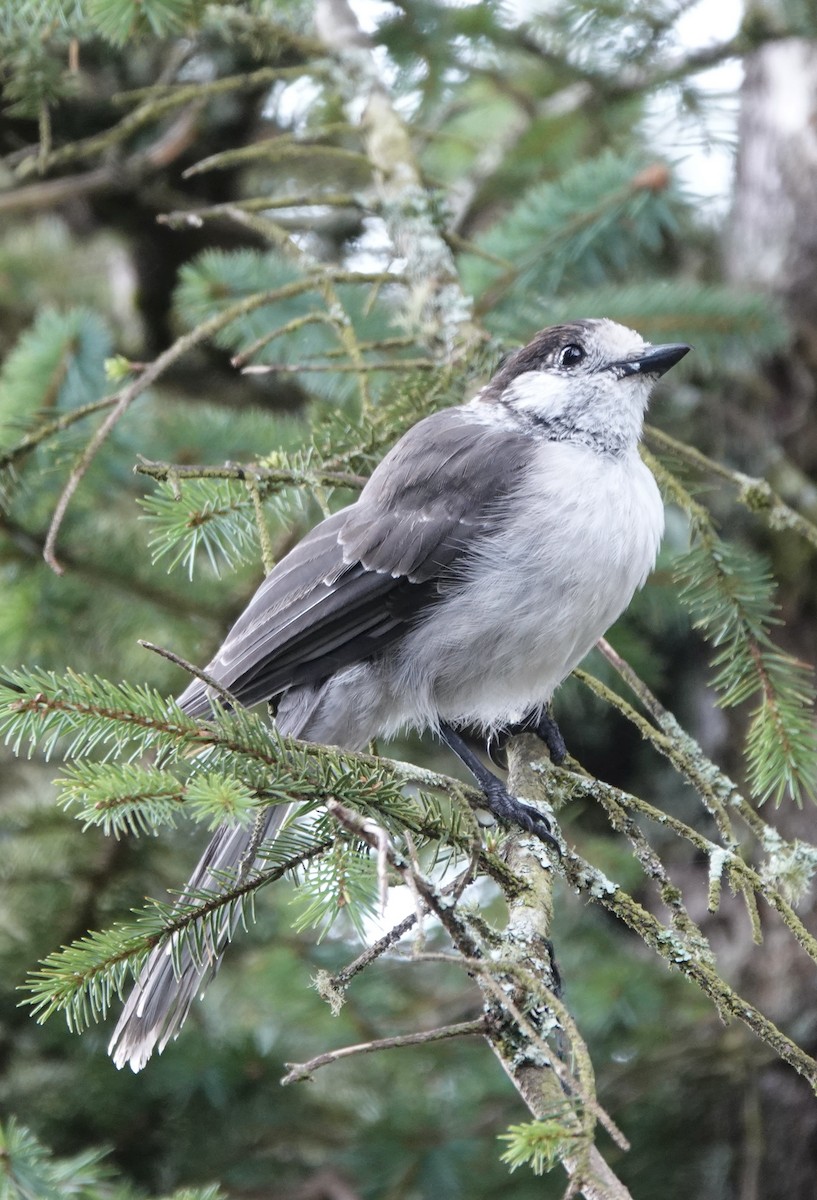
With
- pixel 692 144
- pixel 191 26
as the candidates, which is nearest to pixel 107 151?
pixel 191 26

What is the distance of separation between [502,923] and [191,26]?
9.32 ft

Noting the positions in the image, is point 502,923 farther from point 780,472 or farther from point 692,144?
point 692,144

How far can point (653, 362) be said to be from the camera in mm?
3207

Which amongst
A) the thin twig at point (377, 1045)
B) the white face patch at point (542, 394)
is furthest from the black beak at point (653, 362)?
the thin twig at point (377, 1045)

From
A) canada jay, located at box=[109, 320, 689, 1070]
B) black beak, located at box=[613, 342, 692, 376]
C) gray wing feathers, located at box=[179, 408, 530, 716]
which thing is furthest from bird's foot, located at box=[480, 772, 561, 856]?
black beak, located at box=[613, 342, 692, 376]

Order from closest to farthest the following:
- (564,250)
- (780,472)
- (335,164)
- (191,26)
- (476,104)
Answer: (191,26)
(564,250)
(780,472)
(476,104)
(335,164)

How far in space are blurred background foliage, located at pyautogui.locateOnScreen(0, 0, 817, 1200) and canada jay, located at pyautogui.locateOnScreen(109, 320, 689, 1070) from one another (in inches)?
7.5

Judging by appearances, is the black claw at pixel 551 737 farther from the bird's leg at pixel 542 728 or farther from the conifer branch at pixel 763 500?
the conifer branch at pixel 763 500

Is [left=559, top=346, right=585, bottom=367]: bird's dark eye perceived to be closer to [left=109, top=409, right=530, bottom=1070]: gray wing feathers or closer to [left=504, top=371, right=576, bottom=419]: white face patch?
[left=504, top=371, right=576, bottom=419]: white face patch

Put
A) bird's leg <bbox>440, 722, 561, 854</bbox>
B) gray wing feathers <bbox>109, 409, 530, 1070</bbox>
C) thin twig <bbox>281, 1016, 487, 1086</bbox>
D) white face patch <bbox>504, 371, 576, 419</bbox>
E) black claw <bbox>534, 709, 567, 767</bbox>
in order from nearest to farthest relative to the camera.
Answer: thin twig <bbox>281, 1016, 487, 1086</bbox> < bird's leg <bbox>440, 722, 561, 854</bbox> < gray wing feathers <bbox>109, 409, 530, 1070</bbox> < black claw <bbox>534, 709, 567, 767</bbox> < white face patch <bbox>504, 371, 576, 419</bbox>

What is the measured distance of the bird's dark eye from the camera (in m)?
3.30

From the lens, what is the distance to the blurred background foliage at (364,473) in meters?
3.44

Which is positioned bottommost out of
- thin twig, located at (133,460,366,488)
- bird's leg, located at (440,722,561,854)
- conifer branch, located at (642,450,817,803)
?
bird's leg, located at (440,722,561,854)

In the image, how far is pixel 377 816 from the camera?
79.0 inches
